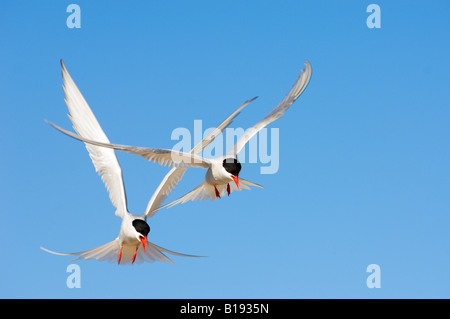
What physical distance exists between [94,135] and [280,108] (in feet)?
9.89

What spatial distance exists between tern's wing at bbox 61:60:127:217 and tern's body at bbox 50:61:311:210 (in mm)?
538

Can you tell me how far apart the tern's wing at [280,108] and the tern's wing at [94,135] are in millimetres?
1872

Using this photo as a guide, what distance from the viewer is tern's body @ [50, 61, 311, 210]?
9836 mm

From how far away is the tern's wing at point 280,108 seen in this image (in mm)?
11250

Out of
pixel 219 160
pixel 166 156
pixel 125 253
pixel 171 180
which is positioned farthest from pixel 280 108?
pixel 125 253

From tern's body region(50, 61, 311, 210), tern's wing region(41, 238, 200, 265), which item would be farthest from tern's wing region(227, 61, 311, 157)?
tern's wing region(41, 238, 200, 265)

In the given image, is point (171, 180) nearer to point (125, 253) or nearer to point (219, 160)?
point (219, 160)

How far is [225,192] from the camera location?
11477 mm

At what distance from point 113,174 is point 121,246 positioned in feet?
3.82

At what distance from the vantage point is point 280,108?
12102mm

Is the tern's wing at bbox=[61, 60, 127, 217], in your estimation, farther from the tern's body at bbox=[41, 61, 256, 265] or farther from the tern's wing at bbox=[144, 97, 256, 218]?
the tern's wing at bbox=[144, 97, 256, 218]

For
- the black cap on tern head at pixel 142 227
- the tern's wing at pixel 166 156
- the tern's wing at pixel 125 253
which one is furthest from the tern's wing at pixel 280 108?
the tern's wing at pixel 125 253

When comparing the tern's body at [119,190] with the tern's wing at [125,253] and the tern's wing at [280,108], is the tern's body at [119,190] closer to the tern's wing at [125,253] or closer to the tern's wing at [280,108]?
the tern's wing at [125,253]

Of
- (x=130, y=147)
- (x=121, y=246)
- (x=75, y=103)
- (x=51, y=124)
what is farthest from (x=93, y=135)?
(x=51, y=124)
